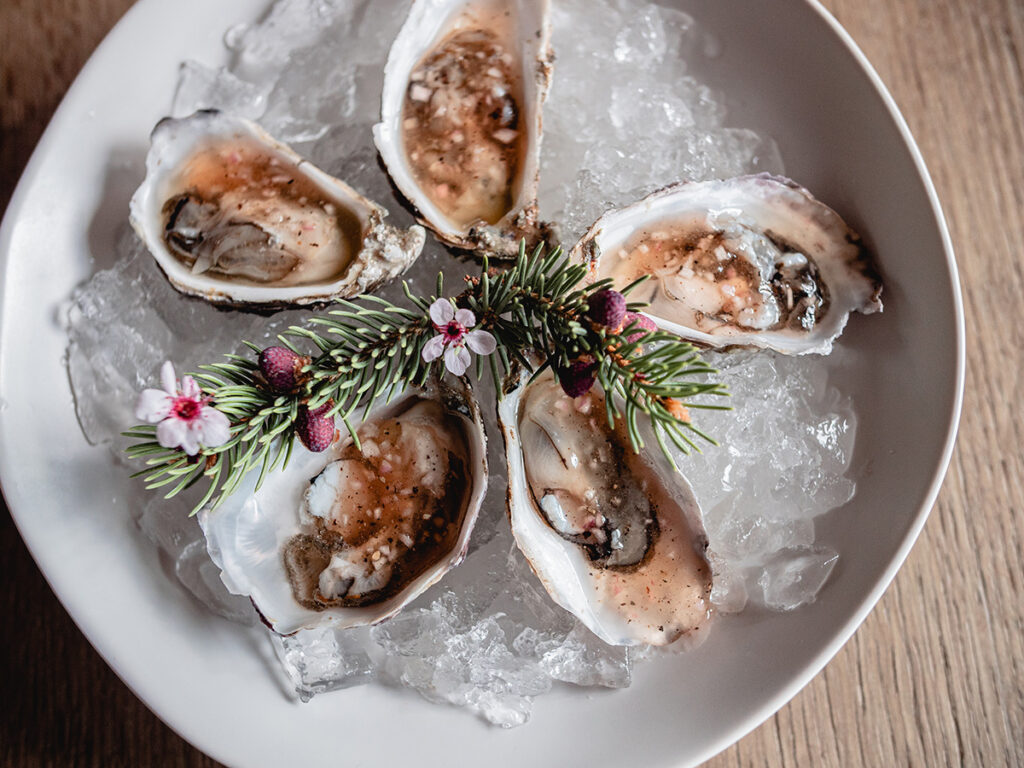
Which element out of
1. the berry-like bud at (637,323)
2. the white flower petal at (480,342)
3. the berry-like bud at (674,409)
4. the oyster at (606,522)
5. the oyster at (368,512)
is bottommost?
the oyster at (368,512)

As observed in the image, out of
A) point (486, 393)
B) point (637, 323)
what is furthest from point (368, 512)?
point (637, 323)

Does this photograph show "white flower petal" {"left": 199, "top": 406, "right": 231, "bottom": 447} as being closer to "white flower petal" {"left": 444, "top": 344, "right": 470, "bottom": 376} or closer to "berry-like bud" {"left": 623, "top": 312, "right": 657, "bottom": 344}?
"white flower petal" {"left": 444, "top": 344, "right": 470, "bottom": 376}

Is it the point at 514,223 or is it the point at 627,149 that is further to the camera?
the point at 627,149

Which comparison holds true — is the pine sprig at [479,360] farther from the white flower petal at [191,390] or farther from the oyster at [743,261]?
the oyster at [743,261]

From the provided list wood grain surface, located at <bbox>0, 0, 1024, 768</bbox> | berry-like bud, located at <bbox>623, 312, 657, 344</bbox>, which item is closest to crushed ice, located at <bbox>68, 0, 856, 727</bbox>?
berry-like bud, located at <bbox>623, 312, 657, 344</bbox>

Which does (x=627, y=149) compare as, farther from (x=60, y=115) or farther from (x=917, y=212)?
(x=60, y=115)

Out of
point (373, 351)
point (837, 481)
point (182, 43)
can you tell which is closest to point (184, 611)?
point (373, 351)

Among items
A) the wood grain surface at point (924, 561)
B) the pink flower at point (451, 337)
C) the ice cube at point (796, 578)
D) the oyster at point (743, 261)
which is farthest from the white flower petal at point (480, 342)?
the wood grain surface at point (924, 561)
